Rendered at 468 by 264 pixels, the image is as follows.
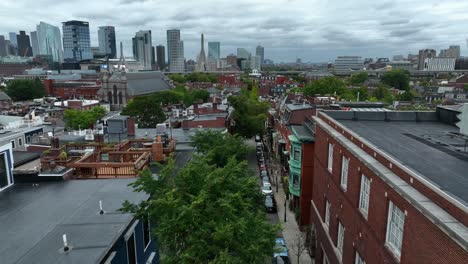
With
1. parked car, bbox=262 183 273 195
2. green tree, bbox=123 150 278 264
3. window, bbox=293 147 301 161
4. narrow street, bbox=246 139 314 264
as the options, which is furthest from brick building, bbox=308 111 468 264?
parked car, bbox=262 183 273 195

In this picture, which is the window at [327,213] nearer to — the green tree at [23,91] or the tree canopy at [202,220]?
the tree canopy at [202,220]

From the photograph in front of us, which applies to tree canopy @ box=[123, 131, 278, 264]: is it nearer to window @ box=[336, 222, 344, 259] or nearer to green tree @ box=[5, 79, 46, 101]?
window @ box=[336, 222, 344, 259]

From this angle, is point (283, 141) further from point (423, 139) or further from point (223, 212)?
point (223, 212)

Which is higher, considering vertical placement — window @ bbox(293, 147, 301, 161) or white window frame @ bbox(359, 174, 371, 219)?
white window frame @ bbox(359, 174, 371, 219)

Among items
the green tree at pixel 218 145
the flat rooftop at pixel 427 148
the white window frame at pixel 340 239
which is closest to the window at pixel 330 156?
the flat rooftop at pixel 427 148

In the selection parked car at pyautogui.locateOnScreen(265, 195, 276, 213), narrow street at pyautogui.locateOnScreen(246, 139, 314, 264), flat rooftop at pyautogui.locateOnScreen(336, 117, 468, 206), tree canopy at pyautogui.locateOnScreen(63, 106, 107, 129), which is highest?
flat rooftop at pyautogui.locateOnScreen(336, 117, 468, 206)

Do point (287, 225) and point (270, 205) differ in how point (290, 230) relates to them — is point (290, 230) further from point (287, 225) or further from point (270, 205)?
point (270, 205)
